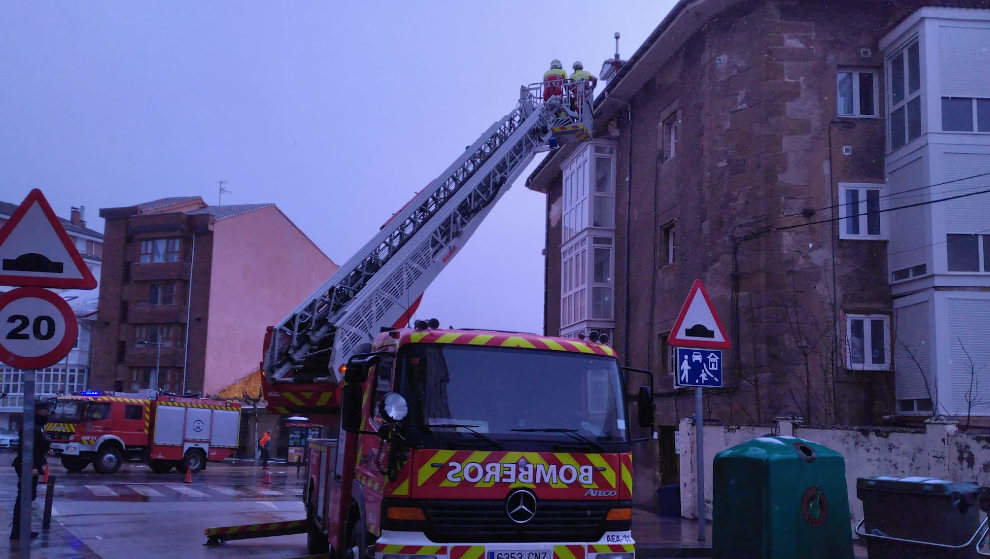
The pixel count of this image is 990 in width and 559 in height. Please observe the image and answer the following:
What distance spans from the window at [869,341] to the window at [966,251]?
5.62ft

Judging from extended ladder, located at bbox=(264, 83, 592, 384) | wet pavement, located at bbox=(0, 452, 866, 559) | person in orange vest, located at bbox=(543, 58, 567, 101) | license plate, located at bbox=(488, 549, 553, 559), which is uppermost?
person in orange vest, located at bbox=(543, 58, 567, 101)

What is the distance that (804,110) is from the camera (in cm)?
1916

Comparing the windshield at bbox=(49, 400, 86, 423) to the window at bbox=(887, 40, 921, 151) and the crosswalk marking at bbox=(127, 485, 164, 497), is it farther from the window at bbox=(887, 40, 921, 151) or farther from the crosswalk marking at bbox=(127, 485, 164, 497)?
the window at bbox=(887, 40, 921, 151)

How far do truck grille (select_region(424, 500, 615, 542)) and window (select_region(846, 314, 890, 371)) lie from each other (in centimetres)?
1307

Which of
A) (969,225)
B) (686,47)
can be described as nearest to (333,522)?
Result: (969,225)

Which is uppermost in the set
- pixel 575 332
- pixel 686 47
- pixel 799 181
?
pixel 686 47

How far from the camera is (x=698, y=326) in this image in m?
10.9

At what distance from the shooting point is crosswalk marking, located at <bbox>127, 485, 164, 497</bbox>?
70.2 feet

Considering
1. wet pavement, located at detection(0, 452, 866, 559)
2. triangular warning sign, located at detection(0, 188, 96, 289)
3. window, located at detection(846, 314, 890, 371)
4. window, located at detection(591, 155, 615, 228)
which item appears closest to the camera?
triangular warning sign, located at detection(0, 188, 96, 289)

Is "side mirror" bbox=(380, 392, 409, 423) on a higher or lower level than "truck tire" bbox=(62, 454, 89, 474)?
higher

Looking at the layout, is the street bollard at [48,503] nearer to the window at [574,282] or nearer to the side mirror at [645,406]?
the side mirror at [645,406]

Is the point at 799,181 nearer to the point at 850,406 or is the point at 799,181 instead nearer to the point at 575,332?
the point at 850,406

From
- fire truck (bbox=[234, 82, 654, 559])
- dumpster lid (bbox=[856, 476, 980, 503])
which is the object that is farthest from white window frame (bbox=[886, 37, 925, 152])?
fire truck (bbox=[234, 82, 654, 559])

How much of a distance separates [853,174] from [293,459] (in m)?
28.6
